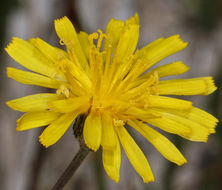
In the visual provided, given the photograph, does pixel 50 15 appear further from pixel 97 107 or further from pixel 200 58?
pixel 97 107

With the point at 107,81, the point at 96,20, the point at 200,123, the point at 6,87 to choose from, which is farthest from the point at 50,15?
the point at 200,123

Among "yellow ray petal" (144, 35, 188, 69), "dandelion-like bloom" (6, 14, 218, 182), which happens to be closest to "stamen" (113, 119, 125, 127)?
"dandelion-like bloom" (6, 14, 218, 182)

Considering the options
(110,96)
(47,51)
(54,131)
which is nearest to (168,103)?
(110,96)

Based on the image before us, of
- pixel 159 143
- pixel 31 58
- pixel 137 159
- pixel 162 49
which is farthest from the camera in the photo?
pixel 162 49

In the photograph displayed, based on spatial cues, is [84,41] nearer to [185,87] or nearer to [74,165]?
[185,87]

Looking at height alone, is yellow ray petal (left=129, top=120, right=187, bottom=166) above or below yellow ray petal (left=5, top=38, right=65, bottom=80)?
below

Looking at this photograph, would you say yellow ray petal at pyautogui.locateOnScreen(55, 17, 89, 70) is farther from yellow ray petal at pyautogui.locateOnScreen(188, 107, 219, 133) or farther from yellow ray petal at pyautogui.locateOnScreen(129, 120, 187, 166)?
yellow ray petal at pyautogui.locateOnScreen(188, 107, 219, 133)
